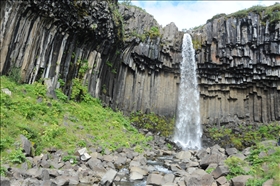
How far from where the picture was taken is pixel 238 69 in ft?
77.2

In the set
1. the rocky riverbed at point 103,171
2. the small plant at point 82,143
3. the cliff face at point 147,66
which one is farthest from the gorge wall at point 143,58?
the rocky riverbed at point 103,171

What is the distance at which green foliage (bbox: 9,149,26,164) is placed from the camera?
6798 millimetres

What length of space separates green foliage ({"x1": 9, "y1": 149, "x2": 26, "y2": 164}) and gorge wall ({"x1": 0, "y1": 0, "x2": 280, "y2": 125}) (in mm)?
6947

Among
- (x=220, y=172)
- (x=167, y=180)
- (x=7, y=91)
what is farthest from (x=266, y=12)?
(x=7, y=91)

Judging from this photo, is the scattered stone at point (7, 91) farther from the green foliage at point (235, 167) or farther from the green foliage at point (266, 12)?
the green foliage at point (266, 12)

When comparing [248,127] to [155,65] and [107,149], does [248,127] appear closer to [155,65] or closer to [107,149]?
[155,65]

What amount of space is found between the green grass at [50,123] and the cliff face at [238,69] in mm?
13165

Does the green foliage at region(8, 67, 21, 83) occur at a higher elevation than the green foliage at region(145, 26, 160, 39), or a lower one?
lower

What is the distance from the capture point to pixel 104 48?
18188mm

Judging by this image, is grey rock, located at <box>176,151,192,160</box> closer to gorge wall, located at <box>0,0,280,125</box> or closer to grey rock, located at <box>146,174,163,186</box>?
grey rock, located at <box>146,174,163,186</box>

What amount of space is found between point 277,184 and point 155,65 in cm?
1960

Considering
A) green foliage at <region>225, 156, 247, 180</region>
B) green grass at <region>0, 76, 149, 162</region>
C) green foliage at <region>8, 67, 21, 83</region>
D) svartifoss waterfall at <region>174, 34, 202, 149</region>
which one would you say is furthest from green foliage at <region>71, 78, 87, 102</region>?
green foliage at <region>225, 156, 247, 180</region>

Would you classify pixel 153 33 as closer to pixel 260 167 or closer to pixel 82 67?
pixel 82 67

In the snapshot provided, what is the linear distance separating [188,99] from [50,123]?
57.1ft
